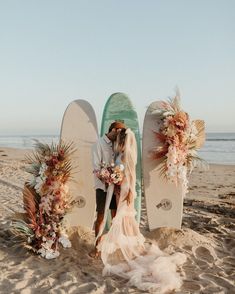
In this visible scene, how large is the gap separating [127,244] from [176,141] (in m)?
1.67

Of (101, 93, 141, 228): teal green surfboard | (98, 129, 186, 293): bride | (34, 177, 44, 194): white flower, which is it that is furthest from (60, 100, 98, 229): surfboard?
(98, 129, 186, 293): bride

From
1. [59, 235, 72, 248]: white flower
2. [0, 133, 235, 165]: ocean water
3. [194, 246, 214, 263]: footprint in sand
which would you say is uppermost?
[59, 235, 72, 248]: white flower

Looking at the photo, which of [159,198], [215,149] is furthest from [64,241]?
[215,149]

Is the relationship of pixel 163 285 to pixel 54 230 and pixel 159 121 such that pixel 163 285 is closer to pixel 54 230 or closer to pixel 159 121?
pixel 54 230

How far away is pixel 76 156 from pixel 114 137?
1.14 metres

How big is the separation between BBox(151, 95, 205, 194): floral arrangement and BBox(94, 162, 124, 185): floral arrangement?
107cm

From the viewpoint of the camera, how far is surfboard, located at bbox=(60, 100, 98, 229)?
5.88 metres

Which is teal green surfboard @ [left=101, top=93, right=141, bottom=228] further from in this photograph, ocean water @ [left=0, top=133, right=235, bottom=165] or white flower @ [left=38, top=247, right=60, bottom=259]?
white flower @ [left=38, top=247, right=60, bottom=259]

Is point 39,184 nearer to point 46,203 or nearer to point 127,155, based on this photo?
point 46,203

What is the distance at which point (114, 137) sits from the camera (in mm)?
4980

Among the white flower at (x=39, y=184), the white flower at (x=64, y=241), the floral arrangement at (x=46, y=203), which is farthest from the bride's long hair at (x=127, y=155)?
the white flower at (x=39, y=184)

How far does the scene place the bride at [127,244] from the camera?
4.39 metres

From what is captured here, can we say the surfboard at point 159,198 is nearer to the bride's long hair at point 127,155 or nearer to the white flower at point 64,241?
the bride's long hair at point 127,155

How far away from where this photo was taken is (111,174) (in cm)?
481
